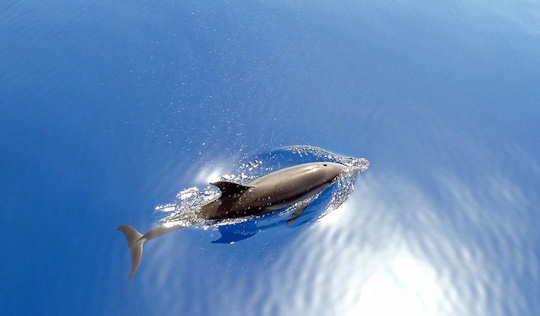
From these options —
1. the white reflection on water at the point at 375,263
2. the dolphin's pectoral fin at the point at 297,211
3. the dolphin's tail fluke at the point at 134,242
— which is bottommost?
the white reflection on water at the point at 375,263

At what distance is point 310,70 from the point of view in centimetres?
1392

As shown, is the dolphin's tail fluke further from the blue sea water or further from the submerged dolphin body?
the blue sea water

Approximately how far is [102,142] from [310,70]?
8.22 metres

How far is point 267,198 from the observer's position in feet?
31.3

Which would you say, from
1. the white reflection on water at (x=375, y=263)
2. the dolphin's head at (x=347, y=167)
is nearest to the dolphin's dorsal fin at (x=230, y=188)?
the white reflection on water at (x=375, y=263)

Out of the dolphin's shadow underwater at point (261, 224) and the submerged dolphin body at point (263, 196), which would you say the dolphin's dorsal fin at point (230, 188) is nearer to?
the submerged dolphin body at point (263, 196)

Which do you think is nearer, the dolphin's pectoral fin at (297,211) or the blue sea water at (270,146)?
the blue sea water at (270,146)

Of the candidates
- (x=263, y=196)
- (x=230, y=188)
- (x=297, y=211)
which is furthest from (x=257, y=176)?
(x=297, y=211)

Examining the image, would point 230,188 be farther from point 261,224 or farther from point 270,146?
point 270,146

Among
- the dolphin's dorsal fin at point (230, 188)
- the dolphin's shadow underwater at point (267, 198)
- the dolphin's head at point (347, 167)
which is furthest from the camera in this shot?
the dolphin's head at point (347, 167)

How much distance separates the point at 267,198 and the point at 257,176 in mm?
1114

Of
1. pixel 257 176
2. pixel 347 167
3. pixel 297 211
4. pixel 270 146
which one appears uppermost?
pixel 270 146

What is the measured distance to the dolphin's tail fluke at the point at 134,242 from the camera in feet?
27.5

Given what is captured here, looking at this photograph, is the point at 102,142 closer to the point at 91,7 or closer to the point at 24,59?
the point at 24,59
